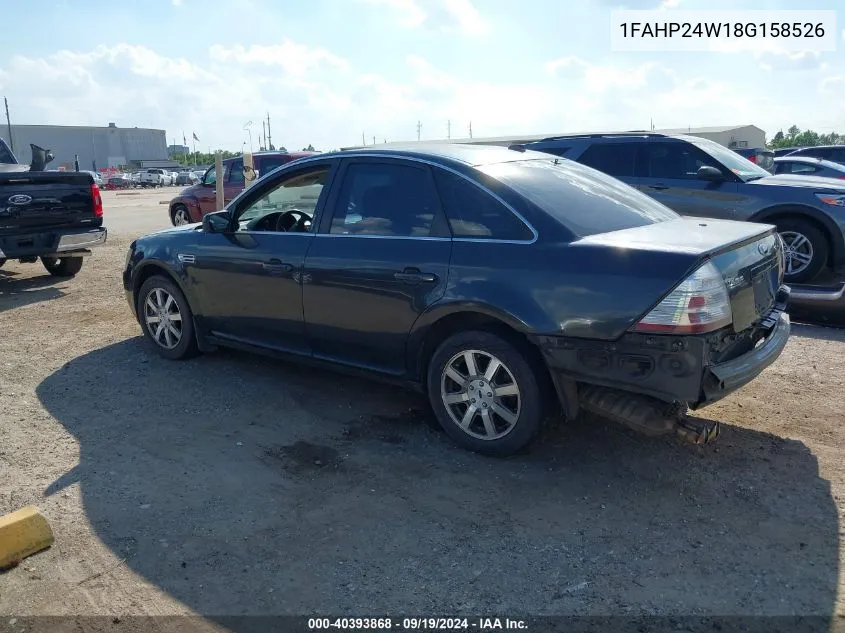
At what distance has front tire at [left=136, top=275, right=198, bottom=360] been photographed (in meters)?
5.98

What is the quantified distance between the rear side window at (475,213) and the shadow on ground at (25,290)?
21.4ft

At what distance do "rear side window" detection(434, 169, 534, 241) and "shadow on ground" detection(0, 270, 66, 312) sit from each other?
6533 millimetres

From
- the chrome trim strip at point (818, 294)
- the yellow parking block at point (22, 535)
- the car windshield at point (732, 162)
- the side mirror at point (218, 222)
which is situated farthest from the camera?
the car windshield at point (732, 162)

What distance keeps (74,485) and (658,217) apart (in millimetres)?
3809

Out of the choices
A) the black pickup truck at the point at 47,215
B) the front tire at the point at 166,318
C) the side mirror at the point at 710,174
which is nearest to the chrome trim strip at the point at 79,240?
the black pickup truck at the point at 47,215

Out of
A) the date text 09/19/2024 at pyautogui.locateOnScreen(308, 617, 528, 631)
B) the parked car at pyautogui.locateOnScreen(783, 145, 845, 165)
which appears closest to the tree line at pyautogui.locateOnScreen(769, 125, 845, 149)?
the parked car at pyautogui.locateOnScreen(783, 145, 845, 165)

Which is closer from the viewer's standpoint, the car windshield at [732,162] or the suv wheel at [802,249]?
the suv wheel at [802,249]

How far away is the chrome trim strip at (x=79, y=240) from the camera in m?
9.10

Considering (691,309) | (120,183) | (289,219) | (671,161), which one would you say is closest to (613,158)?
(671,161)

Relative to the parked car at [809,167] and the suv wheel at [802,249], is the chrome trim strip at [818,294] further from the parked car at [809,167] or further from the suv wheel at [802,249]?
the parked car at [809,167]

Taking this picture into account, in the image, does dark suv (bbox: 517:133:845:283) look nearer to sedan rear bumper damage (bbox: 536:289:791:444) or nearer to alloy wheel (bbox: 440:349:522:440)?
sedan rear bumper damage (bbox: 536:289:791:444)

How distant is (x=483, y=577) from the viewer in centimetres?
310

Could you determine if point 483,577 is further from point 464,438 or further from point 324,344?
point 324,344

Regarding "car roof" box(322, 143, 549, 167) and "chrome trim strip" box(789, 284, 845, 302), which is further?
"chrome trim strip" box(789, 284, 845, 302)
